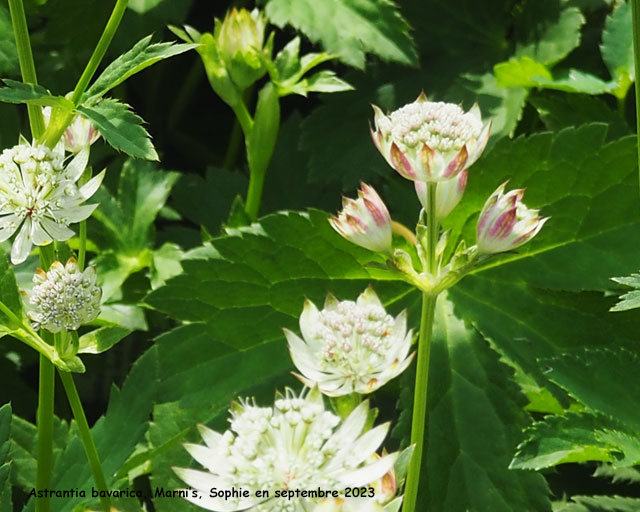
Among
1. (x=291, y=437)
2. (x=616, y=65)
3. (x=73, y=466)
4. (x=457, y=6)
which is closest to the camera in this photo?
(x=291, y=437)

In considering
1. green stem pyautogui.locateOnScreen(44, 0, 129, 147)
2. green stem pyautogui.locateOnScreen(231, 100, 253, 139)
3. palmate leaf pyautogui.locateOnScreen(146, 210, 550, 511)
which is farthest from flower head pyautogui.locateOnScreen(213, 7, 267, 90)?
green stem pyautogui.locateOnScreen(44, 0, 129, 147)

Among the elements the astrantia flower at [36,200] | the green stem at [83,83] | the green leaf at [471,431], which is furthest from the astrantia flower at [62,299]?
the green leaf at [471,431]

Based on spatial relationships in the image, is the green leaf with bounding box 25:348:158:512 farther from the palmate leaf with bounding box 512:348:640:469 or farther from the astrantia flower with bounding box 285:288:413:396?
the palmate leaf with bounding box 512:348:640:469

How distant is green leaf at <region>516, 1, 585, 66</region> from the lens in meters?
1.53

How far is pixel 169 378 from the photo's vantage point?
1.17m

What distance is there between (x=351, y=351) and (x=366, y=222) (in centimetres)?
14

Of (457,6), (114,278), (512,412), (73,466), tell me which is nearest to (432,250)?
(512,412)

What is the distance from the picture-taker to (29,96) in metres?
0.84

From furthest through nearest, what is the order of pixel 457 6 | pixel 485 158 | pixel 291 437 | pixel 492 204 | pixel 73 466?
pixel 457 6, pixel 485 158, pixel 73 466, pixel 492 204, pixel 291 437

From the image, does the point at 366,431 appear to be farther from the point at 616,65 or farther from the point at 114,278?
the point at 616,65

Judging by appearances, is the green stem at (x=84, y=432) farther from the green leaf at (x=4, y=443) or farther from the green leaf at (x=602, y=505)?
the green leaf at (x=602, y=505)

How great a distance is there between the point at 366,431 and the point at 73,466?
425 millimetres

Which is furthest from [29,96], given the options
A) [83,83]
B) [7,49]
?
[7,49]

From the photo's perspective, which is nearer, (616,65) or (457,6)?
(616,65)
